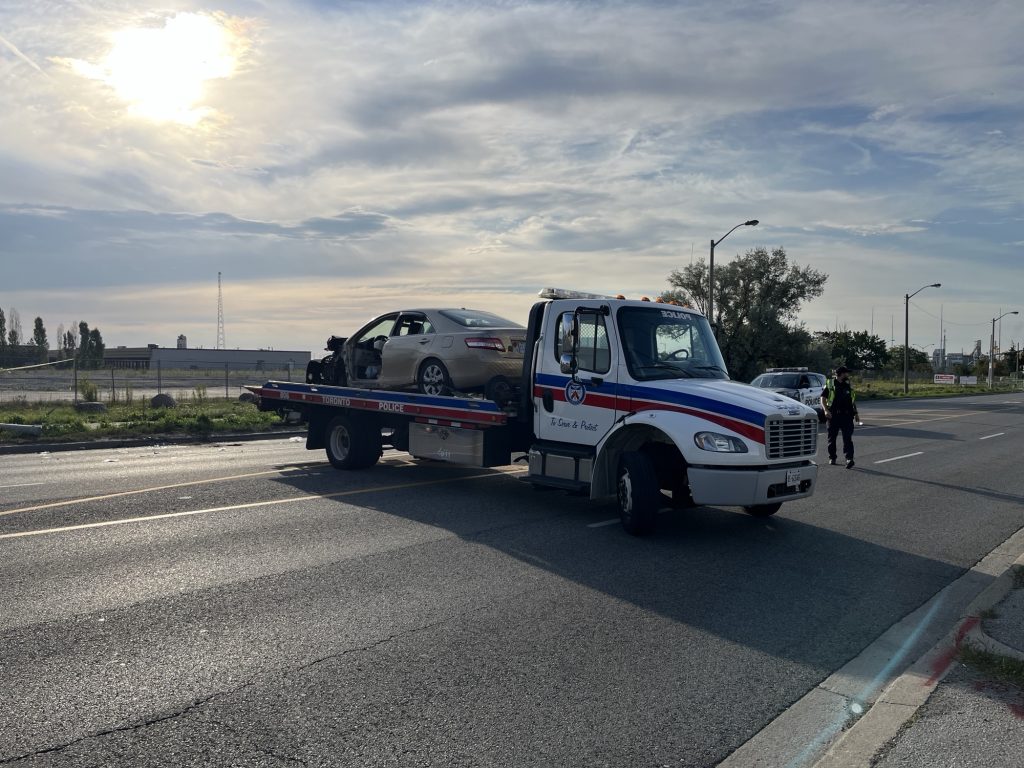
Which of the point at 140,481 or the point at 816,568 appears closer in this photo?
the point at 816,568

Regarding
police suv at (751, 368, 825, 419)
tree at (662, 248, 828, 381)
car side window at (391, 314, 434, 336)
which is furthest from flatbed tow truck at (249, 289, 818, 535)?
tree at (662, 248, 828, 381)

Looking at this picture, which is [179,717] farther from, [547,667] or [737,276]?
[737,276]

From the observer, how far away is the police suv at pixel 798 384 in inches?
1055

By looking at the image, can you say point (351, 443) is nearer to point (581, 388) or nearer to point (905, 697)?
point (581, 388)

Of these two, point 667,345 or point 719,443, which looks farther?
point 667,345

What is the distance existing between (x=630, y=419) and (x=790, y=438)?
1.58m

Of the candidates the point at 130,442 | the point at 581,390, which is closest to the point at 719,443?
the point at 581,390

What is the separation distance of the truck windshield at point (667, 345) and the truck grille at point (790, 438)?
123 centimetres

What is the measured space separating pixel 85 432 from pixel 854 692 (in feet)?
60.4

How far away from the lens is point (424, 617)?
6.11 meters

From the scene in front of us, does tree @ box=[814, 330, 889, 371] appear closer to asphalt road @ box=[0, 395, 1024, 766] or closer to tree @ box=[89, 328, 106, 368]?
tree @ box=[89, 328, 106, 368]

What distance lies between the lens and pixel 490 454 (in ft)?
35.4

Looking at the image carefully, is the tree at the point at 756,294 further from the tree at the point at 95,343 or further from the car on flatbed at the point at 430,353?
the tree at the point at 95,343

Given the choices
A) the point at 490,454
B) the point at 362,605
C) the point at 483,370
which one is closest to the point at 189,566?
the point at 362,605
